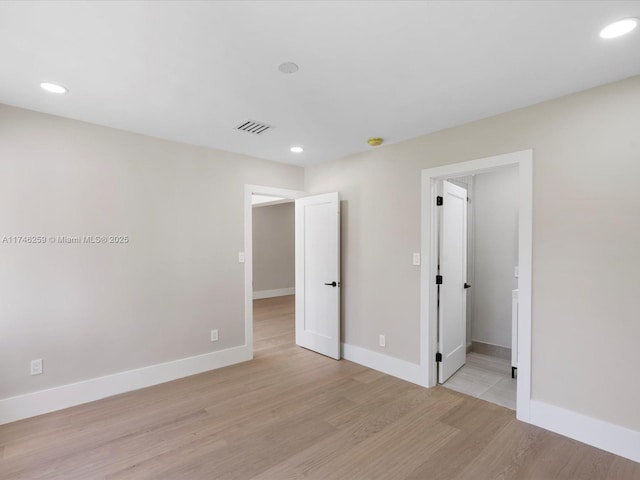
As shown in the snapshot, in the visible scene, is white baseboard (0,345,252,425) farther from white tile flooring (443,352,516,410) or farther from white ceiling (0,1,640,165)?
white tile flooring (443,352,516,410)

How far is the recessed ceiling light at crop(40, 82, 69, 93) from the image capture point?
226 centimetres

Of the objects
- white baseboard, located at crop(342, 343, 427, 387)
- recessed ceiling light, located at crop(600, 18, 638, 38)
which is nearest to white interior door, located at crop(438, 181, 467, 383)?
white baseboard, located at crop(342, 343, 427, 387)

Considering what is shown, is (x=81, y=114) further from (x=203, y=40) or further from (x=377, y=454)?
(x=377, y=454)

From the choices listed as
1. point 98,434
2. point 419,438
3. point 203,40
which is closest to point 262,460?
point 419,438

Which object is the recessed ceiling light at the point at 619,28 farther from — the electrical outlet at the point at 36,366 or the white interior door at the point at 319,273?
the electrical outlet at the point at 36,366

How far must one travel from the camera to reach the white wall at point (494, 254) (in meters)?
4.05

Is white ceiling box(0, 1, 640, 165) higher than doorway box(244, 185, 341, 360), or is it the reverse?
white ceiling box(0, 1, 640, 165)

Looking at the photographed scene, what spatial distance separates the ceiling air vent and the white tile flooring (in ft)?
10.5

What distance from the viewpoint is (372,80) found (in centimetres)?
218

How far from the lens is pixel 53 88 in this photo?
7.58 feet

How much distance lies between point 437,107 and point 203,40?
1842 mm

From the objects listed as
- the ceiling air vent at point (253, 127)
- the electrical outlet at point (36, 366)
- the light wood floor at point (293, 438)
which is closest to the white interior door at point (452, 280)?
the light wood floor at point (293, 438)

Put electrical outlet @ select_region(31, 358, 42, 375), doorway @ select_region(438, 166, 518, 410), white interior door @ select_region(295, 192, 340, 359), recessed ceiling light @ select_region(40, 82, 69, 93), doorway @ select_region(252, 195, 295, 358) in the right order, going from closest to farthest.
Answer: recessed ceiling light @ select_region(40, 82, 69, 93)
electrical outlet @ select_region(31, 358, 42, 375)
doorway @ select_region(438, 166, 518, 410)
white interior door @ select_region(295, 192, 340, 359)
doorway @ select_region(252, 195, 295, 358)

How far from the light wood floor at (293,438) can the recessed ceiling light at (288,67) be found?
8.51 feet
